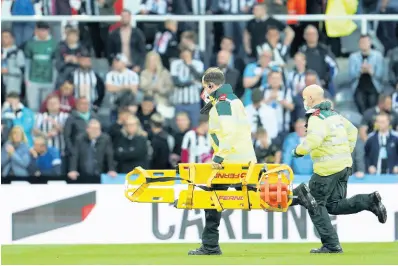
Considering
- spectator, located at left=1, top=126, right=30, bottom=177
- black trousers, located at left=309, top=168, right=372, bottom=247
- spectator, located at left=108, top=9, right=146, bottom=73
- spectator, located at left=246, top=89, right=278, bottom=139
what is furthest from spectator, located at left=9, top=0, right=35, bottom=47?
black trousers, located at left=309, top=168, right=372, bottom=247

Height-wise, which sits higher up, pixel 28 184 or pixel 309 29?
pixel 309 29

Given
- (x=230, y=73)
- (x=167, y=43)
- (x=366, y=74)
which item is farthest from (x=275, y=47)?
(x=167, y=43)

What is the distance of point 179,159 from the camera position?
827 inches

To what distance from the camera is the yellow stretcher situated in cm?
1388

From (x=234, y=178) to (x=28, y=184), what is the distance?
5.09 metres

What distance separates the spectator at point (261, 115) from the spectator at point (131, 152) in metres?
1.85

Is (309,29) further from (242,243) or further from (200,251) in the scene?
(200,251)

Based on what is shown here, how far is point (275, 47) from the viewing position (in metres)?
22.7

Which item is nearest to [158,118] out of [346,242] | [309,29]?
[309,29]

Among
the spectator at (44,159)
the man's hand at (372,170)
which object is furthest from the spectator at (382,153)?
the spectator at (44,159)

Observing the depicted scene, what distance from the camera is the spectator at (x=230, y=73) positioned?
2230 cm

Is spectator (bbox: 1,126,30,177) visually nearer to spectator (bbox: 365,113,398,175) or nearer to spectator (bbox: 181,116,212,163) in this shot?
spectator (bbox: 181,116,212,163)

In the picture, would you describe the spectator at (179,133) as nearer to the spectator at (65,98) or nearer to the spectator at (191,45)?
the spectator at (191,45)

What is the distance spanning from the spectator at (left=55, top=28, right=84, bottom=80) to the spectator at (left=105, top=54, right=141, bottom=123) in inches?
25.2
